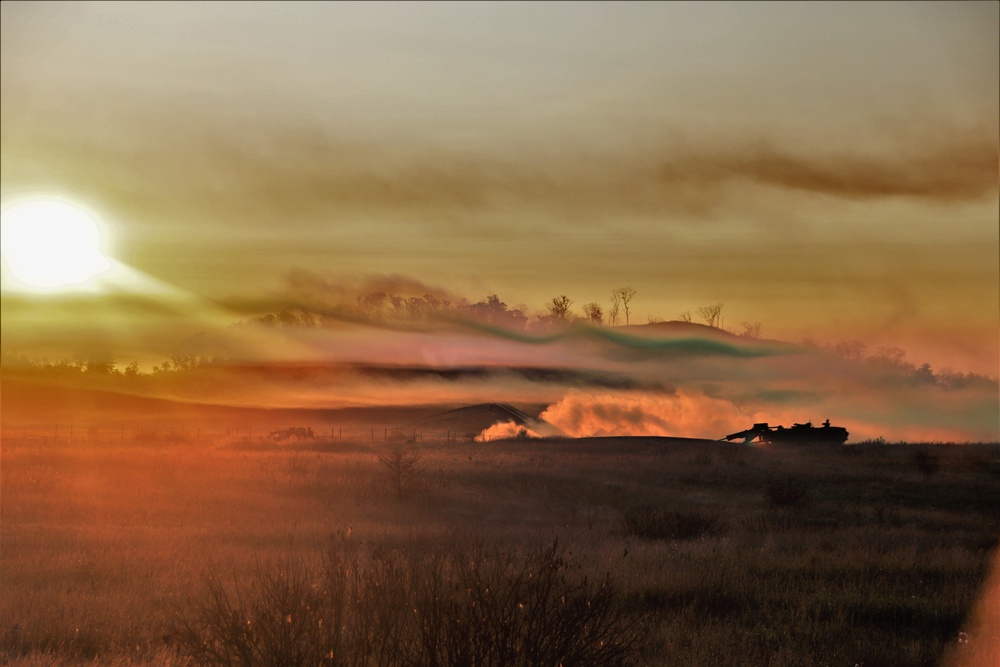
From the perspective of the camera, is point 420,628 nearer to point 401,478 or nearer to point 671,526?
point 671,526

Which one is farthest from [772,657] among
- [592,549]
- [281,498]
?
[281,498]

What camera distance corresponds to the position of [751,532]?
2256 cm

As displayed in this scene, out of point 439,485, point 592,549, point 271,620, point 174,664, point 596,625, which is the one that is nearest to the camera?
point 271,620

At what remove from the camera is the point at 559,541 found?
19266 millimetres

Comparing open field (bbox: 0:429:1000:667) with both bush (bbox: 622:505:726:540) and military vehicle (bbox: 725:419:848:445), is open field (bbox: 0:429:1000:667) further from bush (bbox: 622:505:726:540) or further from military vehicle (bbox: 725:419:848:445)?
military vehicle (bbox: 725:419:848:445)

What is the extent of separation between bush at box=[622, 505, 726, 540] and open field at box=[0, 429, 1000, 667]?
0.17 feet

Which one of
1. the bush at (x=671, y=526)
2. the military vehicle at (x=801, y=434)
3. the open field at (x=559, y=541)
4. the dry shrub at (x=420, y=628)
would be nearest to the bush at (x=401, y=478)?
the open field at (x=559, y=541)

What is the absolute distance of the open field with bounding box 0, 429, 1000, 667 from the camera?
11.0 m

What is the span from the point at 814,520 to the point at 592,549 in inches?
441

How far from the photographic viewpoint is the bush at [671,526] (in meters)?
21.7

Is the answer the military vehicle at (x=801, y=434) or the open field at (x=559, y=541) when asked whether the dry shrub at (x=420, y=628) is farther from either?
the military vehicle at (x=801, y=434)

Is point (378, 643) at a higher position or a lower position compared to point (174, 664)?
higher

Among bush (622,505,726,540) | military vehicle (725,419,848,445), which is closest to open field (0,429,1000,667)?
bush (622,505,726,540)

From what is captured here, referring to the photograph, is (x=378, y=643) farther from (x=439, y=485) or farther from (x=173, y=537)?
(x=439, y=485)
